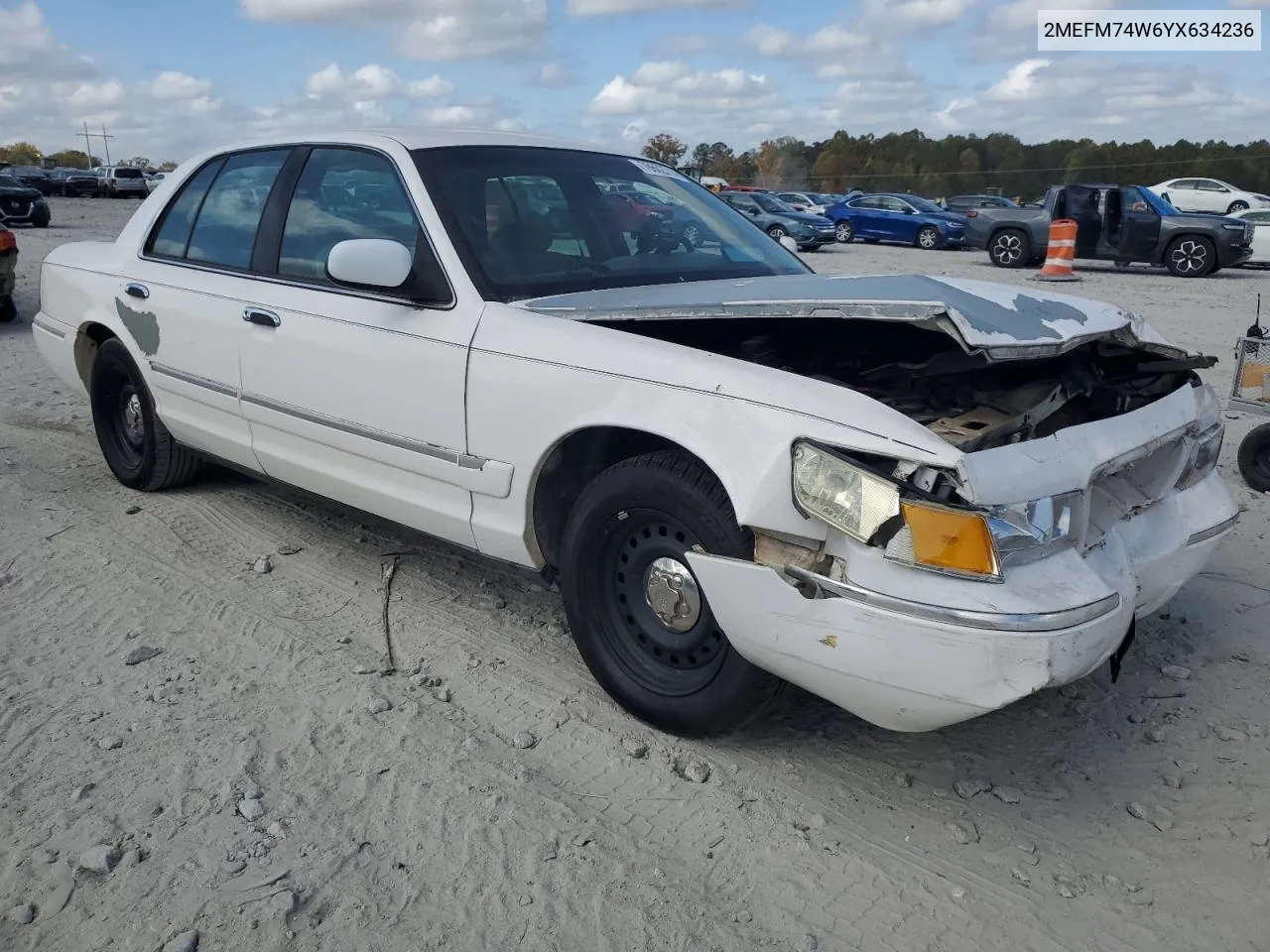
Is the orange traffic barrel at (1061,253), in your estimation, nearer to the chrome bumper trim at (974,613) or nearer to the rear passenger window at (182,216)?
the rear passenger window at (182,216)

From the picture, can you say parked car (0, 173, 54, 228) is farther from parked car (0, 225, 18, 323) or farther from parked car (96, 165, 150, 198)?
parked car (96, 165, 150, 198)

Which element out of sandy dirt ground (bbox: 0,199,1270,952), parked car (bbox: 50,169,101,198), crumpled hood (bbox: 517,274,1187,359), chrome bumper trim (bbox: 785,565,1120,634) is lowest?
sandy dirt ground (bbox: 0,199,1270,952)

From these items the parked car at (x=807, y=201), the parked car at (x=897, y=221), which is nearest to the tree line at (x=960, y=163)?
the parked car at (x=807, y=201)

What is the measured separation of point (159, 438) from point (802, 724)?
335 centimetres

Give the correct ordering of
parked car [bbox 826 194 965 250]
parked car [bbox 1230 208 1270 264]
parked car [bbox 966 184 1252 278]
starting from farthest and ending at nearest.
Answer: parked car [bbox 826 194 965 250], parked car [bbox 1230 208 1270 264], parked car [bbox 966 184 1252 278]

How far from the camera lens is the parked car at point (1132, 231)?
16.6 metres

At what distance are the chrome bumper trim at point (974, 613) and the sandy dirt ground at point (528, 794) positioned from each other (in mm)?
632

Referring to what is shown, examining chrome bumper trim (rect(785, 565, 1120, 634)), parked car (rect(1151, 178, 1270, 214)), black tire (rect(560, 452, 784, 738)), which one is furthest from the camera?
parked car (rect(1151, 178, 1270, 214))

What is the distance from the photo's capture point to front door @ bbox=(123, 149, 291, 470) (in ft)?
13.8

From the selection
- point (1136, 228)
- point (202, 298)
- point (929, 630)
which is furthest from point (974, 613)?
point (1136, 228)

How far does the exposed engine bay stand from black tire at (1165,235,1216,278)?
15444 mm

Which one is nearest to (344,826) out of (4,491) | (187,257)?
(187,257)

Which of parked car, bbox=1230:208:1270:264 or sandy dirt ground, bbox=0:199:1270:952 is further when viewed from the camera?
parked car, bbox=1230:208:1270:264

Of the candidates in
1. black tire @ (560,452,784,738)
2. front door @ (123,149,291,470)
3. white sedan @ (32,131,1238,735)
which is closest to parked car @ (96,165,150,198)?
front door @ (123,149,291,470)
